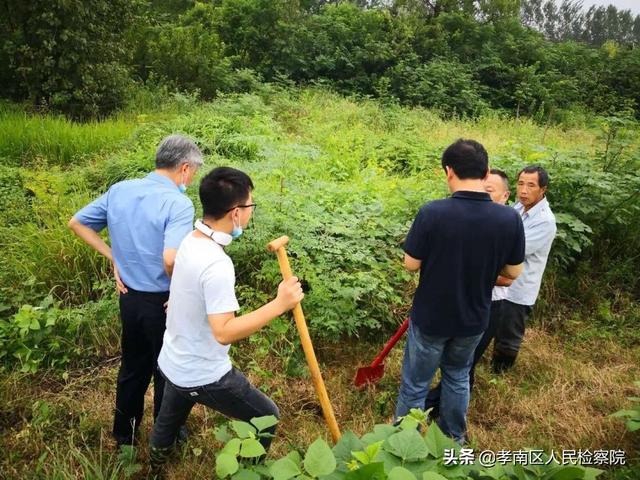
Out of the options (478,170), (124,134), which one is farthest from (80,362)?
(124,134)

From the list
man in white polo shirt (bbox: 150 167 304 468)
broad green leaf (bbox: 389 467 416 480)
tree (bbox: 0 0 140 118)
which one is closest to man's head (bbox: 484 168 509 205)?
man in white polo shirt (bbox: 150 167 304 468)

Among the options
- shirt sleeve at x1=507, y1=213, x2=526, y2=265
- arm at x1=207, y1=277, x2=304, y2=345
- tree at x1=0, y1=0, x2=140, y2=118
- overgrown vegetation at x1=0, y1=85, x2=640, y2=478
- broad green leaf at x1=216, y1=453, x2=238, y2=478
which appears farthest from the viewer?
tree at x1=0, y1=0, x2=140, y2=118

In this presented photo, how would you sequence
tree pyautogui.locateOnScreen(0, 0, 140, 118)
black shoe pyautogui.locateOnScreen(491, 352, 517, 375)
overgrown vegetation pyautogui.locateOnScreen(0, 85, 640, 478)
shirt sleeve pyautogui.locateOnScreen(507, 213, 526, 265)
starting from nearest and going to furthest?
1. shirt sleeve pyautogui.locateOnScreen(507, 213, 526, 265)
2. overgrown vegetation pyautogui.locateOnScreen(0, 85, 640, 478)
3. black shoe pyautogui.locateOnScreen(491, 352, 517, 375)
4. tree pyautogui.locateOnScreen(0, 0, 140, 118)

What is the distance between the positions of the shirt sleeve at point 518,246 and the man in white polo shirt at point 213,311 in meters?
1.16

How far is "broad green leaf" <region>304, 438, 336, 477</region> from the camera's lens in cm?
137

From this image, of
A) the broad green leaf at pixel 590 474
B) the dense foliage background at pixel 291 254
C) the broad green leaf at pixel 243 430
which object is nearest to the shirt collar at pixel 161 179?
the dense foliage background at pixel 291 254

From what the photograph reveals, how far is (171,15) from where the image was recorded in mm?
16172

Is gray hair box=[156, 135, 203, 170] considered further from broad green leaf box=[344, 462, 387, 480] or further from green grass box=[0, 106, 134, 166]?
green grass box=[0, 106, 134, 166]

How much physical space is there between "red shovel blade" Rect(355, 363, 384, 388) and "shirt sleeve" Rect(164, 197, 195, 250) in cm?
168

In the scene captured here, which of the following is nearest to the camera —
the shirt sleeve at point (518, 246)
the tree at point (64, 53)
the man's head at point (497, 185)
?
the shirt sleeve at point (518, 246)

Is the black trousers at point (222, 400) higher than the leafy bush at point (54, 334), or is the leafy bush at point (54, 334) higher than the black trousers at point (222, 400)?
the black trousers at point (222, 400)

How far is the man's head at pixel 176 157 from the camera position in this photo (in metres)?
2.54

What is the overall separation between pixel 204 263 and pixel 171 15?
1682cm

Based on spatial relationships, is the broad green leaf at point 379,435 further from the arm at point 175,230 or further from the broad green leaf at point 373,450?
the arm at point 175,230
